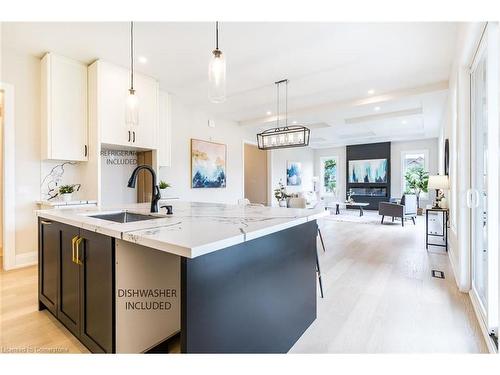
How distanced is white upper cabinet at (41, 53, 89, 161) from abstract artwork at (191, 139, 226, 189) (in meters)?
2.19

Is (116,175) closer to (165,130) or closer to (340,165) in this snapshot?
(165,130)

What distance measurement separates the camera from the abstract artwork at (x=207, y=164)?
17.8ft

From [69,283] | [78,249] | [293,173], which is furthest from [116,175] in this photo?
[293,173]

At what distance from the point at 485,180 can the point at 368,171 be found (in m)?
8.63

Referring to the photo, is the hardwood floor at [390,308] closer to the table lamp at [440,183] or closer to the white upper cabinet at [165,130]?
the table lamp at [440,183]

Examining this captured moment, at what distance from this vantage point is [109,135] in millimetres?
3494

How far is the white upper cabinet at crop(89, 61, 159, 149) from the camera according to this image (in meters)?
3.41

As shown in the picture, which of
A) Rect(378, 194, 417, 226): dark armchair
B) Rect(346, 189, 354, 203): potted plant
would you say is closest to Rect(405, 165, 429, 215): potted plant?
Rect(346, 189, 354, 203): potted plant

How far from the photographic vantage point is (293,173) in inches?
378

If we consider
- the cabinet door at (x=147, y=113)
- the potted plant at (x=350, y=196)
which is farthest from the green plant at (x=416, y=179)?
the cabinet door at (x=147, y=113)

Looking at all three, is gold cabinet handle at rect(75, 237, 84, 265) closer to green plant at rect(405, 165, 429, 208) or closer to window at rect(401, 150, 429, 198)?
green plant at rect(405, 165, 429, 208)

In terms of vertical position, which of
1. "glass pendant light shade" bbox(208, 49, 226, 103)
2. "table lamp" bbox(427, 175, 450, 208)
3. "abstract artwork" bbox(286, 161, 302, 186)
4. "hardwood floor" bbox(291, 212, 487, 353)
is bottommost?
"hardwood floor" bbox(291, 212, 487, 353)
